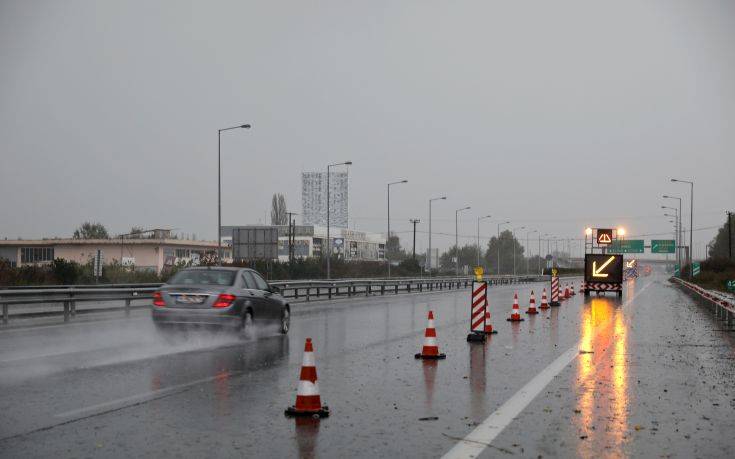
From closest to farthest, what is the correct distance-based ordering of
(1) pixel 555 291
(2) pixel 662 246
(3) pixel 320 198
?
(1) pixel 555 291 < (2) pixel 662 246 < (3) pixel 320 198

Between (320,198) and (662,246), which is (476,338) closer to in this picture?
(662,246)

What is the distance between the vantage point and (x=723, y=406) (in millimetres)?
8867

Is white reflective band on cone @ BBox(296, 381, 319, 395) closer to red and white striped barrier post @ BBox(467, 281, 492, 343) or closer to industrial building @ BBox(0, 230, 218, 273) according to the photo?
red and white striped barrier post @ BBox(467, 281, 492, 343)

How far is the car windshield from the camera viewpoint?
15.7m

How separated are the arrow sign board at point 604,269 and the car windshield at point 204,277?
30569mm

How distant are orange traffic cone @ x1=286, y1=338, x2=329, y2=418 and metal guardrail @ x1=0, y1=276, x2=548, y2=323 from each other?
13209 mm

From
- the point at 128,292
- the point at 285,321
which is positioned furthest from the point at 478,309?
the point at 128,292

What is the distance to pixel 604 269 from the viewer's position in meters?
43.4

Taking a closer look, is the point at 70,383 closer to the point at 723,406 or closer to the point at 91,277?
the point at 723,406

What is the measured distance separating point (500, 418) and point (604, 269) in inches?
1463

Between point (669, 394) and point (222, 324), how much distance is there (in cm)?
829

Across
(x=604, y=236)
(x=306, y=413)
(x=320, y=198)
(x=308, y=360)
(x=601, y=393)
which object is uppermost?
(x=320, y=198)

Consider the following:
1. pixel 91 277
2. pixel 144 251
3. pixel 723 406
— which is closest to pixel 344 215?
pixel 144 251

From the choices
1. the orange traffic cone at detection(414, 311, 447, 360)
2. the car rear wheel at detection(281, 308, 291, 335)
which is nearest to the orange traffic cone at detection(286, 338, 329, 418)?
the orange traffic cone at detection(414, 311, 447, 360)
